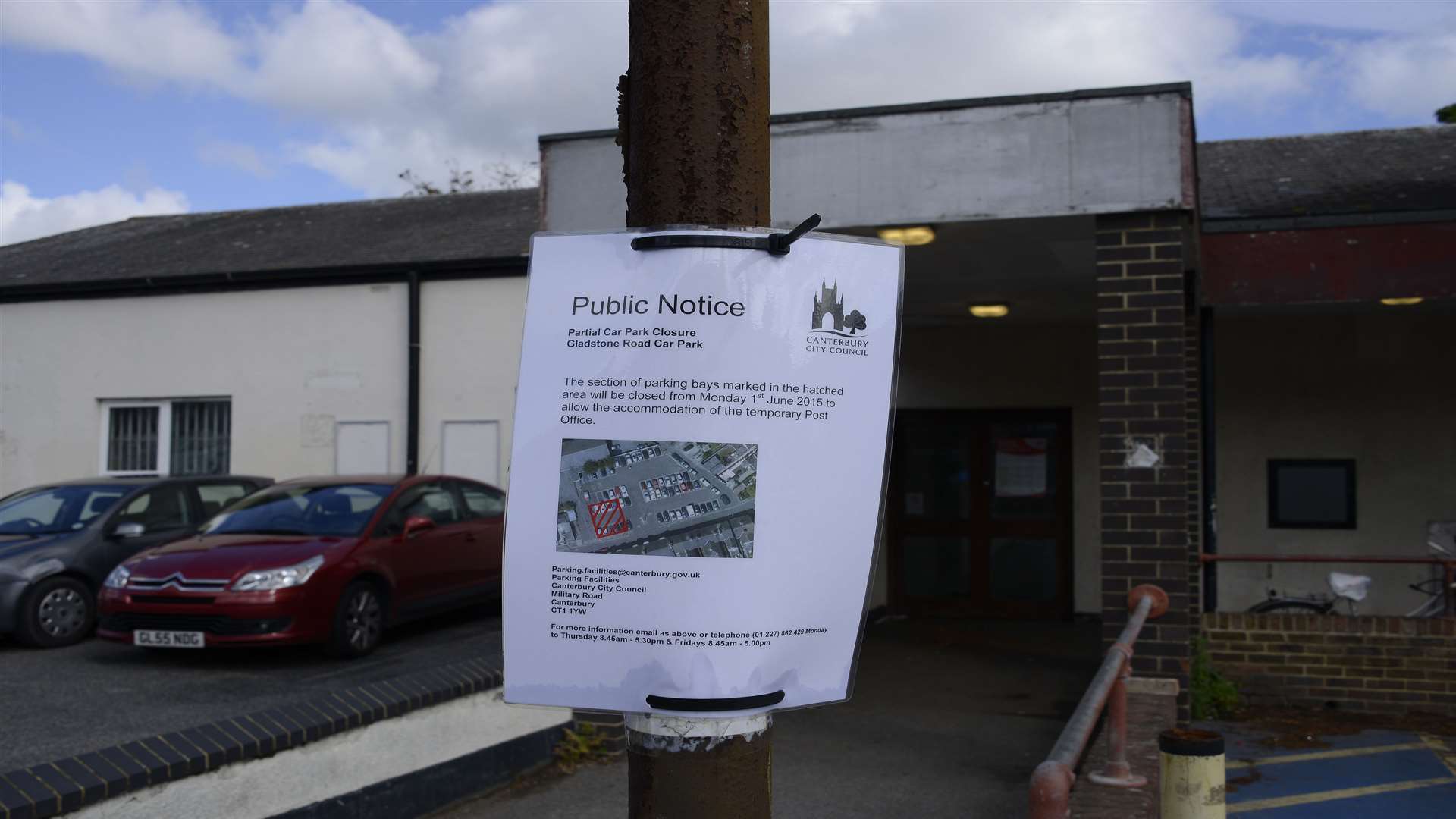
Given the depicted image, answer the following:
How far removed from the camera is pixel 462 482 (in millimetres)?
11875

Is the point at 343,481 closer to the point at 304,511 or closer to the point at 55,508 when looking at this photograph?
the point at 304,511

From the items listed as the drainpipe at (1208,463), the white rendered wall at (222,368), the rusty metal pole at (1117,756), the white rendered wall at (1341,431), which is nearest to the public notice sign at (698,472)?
Answer: the rusty metal pole at (1117,756)

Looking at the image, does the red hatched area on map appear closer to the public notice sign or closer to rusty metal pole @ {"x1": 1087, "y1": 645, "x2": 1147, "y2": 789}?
the public notice sign

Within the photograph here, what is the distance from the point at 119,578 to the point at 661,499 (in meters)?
8.48

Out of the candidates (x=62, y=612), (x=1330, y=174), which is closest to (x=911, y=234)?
(x=1330, y=174)

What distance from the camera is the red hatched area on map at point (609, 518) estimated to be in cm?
229

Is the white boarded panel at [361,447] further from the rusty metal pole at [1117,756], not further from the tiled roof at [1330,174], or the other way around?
the rusty metal pole at [1117,756]

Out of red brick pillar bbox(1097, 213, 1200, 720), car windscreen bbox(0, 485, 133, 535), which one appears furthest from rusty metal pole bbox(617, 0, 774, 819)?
car windscreen bbox(0, 485, 133, 535)

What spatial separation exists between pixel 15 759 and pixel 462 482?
226 inches

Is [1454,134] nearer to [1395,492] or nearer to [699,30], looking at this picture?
[1395,492]

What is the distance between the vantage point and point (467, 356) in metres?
14.5

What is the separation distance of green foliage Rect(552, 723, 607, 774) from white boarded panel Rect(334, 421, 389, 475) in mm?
7840

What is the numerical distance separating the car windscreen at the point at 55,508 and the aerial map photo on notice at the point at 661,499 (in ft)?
33.7

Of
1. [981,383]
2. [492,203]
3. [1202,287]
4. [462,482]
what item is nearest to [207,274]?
[492,203]
